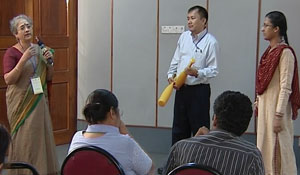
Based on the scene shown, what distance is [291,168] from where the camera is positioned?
364 cm

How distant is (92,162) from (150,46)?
3370 mm

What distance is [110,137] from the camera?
2256mm

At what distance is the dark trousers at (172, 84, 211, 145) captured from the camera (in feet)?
13.5

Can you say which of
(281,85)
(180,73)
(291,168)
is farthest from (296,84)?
(180,73)

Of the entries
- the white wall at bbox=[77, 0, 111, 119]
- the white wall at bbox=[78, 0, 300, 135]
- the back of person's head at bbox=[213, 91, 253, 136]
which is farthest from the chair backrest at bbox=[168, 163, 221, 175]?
the white wall at bbox=[77, 0, 111, 119]

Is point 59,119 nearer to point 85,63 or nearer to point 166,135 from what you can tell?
point 85,63

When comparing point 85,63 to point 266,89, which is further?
point 85,63

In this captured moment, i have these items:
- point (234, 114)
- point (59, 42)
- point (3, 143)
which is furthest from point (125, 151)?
point (59, 42)

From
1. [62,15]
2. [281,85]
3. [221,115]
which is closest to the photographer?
[221,115]

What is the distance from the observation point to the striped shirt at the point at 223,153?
6.52 ft

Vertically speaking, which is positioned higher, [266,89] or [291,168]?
[266,89]

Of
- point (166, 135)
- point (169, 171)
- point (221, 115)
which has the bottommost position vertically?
point (166, 135)

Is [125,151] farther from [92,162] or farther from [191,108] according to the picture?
[191,108]

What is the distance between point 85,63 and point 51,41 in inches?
23.2
